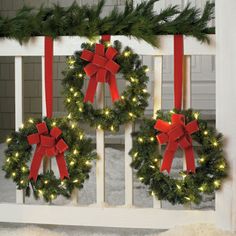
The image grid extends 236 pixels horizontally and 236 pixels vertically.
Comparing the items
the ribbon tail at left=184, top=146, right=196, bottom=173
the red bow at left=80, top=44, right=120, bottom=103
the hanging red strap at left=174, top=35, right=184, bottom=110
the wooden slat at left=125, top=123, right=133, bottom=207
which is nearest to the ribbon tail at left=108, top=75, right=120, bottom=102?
the red bow at left=80, top=44, right=120, bottom=103

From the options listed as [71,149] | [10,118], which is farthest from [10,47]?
[10,118]

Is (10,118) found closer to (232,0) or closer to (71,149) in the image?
(71,149)

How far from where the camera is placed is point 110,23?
2.00 m

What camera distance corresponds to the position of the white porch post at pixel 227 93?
6.46 ft

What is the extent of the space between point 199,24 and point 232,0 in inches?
Answer: 5.9

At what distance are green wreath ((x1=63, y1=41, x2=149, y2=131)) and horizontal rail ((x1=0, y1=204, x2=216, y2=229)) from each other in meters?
0.34

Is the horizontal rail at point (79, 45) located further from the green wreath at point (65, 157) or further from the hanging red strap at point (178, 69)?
the green wreath at point (65, 157)

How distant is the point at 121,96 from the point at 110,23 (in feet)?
0.92

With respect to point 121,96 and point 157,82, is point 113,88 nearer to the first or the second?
point 121,96

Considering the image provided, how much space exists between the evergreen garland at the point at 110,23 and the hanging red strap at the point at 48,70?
39mm

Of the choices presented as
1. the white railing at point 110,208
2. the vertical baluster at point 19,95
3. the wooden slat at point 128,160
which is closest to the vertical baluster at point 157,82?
the white railing at point 110,208

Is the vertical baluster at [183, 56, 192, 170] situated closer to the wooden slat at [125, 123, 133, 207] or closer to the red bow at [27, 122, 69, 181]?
the wooden slat at [125, 123, 133, 207]

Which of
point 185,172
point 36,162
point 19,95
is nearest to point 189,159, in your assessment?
point 185,172

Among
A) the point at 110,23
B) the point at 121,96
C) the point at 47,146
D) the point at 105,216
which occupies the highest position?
the point at 110,23
